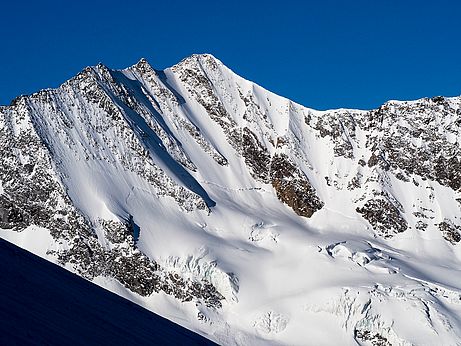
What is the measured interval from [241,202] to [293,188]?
26.6 ft

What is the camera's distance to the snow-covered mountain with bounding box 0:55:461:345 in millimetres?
→ 56906

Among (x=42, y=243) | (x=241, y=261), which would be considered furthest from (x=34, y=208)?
(x=241, y=261)

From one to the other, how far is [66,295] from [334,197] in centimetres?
7211

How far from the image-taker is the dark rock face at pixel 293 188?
77.3 meters

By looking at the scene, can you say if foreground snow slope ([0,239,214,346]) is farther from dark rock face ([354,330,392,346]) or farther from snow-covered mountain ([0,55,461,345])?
dark rock face ([354,330,392,346])

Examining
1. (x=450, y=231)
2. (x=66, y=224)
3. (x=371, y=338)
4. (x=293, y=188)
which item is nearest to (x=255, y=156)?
(x=293, y=188)

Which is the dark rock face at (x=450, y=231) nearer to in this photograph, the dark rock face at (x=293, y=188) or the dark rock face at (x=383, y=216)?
the dark rock face at (x=383, y=216)

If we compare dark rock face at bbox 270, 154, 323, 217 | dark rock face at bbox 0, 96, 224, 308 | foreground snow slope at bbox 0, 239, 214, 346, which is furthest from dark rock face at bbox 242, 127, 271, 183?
foreground snow slope at bbox 0, 239, 214, 346

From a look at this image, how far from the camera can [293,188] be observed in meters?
Answer: 78.9

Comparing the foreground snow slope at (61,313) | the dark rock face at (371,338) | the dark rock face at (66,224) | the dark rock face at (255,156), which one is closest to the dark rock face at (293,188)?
the dark rock face at (255,156)

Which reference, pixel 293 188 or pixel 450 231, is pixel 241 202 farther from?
pixel 450 231

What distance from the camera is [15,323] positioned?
21.9 feet

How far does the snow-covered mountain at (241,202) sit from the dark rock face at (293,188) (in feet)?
0.66

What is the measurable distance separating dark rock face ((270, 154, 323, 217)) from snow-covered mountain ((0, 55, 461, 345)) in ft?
0.66
